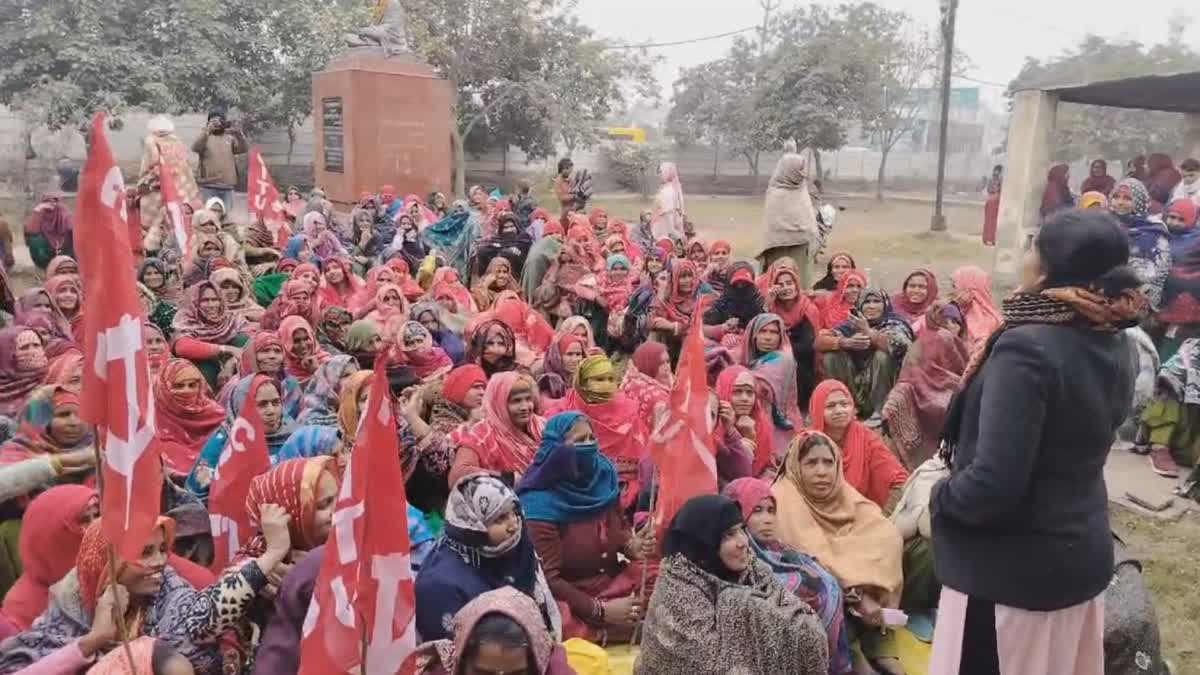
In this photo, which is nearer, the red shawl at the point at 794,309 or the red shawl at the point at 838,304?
the red shawl at the point at 794,309

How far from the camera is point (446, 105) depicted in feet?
45.4

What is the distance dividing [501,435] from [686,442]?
0.98m

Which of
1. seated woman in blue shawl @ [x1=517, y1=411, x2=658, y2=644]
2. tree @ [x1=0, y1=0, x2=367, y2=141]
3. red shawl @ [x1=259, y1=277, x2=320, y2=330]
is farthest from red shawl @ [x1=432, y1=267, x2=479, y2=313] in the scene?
tree @ [x1=0, y1=0, x2=367, y2=141]

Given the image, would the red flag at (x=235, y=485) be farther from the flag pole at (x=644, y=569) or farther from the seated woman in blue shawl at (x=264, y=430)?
the flag pole at (x=644, y=569)

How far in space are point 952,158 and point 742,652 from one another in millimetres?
44604

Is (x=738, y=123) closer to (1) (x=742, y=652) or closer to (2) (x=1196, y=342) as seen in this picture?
(2) (x=1196, y=342)

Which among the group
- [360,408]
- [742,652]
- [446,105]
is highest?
[446,105]

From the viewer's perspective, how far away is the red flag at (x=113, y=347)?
7.77ft

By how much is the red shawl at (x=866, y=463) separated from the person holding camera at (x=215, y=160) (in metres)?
9.15

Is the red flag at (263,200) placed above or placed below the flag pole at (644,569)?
above

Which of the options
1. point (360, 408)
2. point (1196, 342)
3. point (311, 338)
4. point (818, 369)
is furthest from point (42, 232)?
point (1196, 342)

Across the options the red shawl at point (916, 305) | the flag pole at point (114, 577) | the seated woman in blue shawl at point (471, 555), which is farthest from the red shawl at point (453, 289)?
the flag pole at point (114, 577)

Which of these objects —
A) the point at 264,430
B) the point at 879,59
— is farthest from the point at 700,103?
the point at 264,430

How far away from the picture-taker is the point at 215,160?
11.1 m
